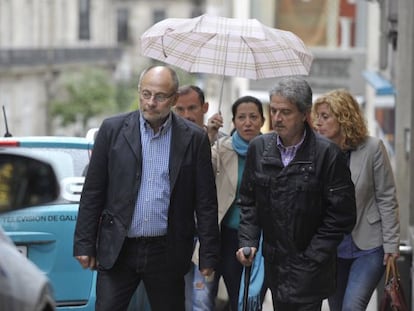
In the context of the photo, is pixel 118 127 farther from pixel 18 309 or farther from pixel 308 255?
pixel 18 309

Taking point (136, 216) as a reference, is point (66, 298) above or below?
below

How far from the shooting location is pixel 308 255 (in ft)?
21.7

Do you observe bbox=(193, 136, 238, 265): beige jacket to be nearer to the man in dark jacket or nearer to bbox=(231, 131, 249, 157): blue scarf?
bbox=(231, 131, 249, 157): blue scarf

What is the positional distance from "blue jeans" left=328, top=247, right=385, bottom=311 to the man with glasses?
1096mm

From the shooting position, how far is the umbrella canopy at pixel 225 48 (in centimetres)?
810

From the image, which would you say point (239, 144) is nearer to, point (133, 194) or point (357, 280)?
point (357, 280)

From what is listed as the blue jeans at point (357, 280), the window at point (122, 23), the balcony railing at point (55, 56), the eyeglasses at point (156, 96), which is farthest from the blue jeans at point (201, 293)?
the window at point (122, 23)

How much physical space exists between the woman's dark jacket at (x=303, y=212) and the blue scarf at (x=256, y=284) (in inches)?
23.0

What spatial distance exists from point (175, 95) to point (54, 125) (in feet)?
153

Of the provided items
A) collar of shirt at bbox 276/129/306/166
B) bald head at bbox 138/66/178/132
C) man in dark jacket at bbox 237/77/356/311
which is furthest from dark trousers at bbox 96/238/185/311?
collar of shirt at bbox 276/129/306/166

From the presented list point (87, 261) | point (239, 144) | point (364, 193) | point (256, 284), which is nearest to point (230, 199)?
point (239, 144)

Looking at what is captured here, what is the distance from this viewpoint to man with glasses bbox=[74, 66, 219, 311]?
6688 mm

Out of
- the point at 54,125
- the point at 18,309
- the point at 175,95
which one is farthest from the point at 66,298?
the point at 54,125

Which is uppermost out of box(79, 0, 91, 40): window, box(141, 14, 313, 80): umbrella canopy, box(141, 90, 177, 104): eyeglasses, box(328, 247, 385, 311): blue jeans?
box(79, 0, 91, 40): window
